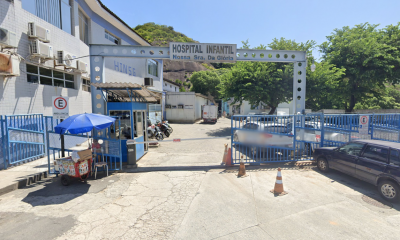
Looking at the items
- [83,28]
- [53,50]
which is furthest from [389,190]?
[83,28]

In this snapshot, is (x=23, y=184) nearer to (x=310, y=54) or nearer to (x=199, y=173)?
(x=199, y=173)

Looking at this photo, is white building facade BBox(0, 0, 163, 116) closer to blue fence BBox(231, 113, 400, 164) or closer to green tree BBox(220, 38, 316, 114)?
blue fence BBox(231, 113, 400, 164)

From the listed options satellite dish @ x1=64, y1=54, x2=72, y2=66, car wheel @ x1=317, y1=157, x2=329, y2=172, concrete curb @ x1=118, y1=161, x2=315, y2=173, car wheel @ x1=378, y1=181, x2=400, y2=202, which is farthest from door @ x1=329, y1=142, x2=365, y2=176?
satellite dish @ x1=64, y1=54, x2=72, y2=66

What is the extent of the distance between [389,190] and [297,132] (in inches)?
166

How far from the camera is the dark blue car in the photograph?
5191mm

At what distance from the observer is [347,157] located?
6.52m

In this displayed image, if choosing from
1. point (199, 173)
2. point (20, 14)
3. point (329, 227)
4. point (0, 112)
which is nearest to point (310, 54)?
point (199, 173)

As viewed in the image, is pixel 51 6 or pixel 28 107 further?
pixel 51 6

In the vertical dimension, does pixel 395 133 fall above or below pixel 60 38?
below

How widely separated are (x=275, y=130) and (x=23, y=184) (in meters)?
9.07

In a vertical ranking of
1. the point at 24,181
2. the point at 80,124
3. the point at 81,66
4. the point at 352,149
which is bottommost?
the point at 24,181

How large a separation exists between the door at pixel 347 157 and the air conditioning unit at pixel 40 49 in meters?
12.0

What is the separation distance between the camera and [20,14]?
7988 millimetres

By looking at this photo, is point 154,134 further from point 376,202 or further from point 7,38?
point 376,202
